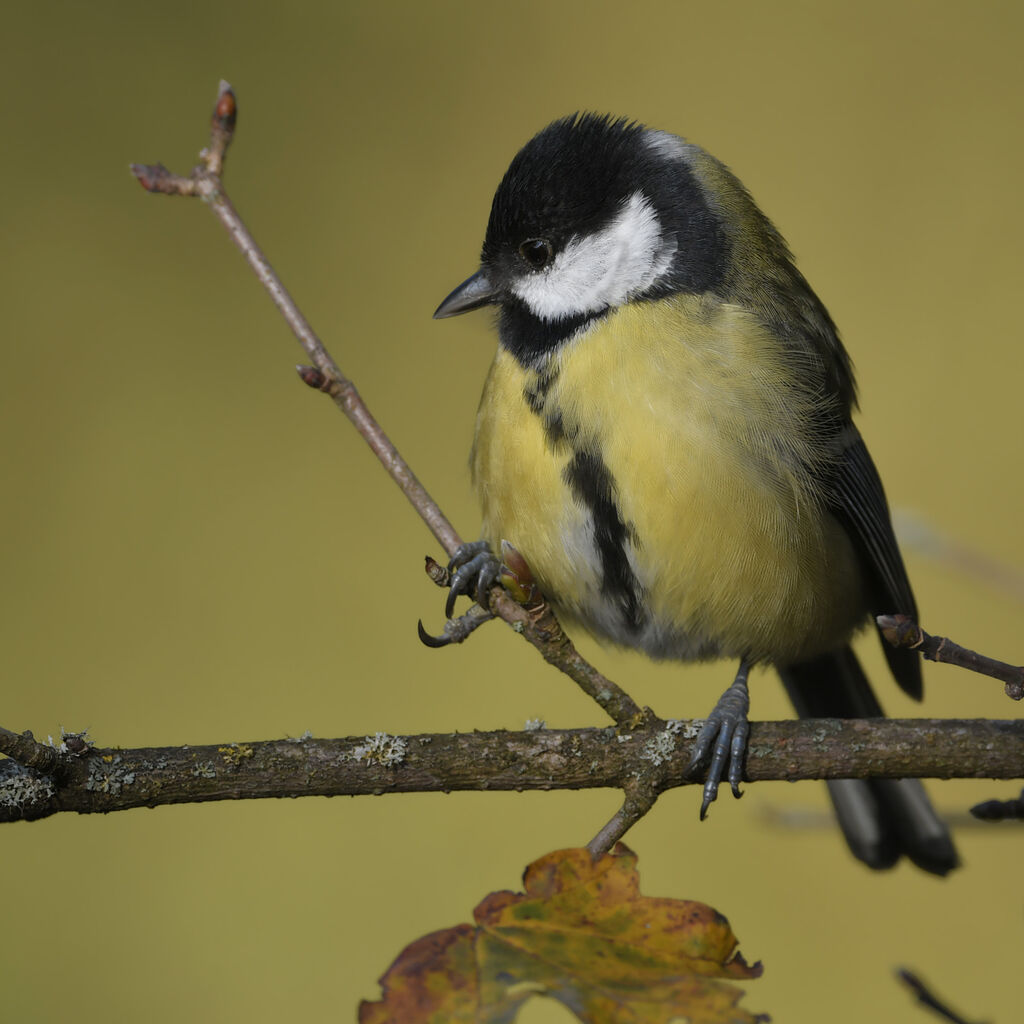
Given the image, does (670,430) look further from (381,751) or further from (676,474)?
(381,751)

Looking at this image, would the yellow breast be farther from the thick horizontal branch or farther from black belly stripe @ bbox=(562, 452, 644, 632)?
the thick horizontal branch

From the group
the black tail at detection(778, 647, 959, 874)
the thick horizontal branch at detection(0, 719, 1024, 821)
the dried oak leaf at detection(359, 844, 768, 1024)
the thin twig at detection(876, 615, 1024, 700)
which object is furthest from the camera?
the black tail at detection(778, 647, 959, 874)

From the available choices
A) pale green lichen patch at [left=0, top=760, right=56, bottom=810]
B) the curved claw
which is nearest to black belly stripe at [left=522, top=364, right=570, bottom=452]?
the curved claw

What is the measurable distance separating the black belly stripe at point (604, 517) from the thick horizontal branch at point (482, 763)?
278mm

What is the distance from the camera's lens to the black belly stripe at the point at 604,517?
3.93 feet

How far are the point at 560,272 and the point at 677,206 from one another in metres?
0.17

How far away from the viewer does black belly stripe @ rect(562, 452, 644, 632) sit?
47.1 inches

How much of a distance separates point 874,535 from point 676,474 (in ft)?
1.25

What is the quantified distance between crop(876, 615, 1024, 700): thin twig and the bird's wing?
54 centimetres

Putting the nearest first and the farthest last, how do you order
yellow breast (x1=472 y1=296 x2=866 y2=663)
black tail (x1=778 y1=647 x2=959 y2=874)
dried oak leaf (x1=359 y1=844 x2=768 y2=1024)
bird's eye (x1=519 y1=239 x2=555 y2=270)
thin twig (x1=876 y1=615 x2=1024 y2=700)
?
dried oak leaf (x1=359 y1=844 x2=768 y2=1024)
thin twig (x1=876 y1=615 x2=1024 y2=700)
yellow breast (x1=472 y1=296 x2=866 y2=663)
bird's eye (x1=519 y1=239 x2=555 y2=270)
black tail (x1=778 y1=647 x2=959 y2=874)

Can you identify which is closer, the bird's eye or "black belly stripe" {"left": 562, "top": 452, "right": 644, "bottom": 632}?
"black belly stripe" {"left": 562, "top": 452, "right": 644, "bottom": 632}

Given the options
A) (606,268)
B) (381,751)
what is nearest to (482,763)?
(381,751)

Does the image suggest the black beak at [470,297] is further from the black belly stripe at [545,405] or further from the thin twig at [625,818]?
the thin twig at [625,818]

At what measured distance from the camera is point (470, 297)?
137 centimetres
